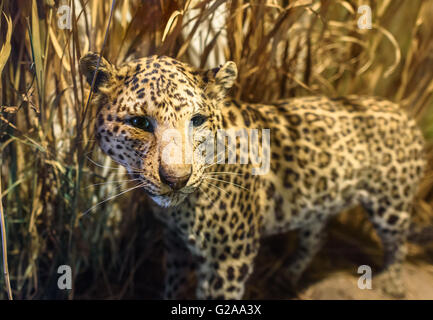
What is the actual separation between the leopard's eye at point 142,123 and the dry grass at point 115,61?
21cm

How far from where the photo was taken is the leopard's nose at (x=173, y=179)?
1173mm

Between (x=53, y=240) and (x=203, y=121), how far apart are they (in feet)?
2.72

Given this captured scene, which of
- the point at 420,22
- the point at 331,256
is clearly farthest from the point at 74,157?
the point at 420,22

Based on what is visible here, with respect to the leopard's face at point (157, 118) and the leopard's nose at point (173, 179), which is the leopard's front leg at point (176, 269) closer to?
the leopard's face at point (157, 118)

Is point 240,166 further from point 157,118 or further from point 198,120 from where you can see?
point 157,118

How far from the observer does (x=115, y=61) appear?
138 cm

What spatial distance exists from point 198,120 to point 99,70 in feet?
1.06

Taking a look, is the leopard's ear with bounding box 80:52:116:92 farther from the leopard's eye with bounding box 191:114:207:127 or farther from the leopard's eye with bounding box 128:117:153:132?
the leopard's eye with bounding box 191:114:207:127

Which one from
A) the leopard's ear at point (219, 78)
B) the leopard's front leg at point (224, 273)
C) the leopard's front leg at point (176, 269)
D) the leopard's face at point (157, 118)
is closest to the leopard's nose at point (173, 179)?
the leopard's face at point (157, 118)

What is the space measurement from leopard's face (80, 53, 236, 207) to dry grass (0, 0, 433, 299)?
114 millimetres

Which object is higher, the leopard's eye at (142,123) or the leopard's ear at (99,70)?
the leopard's ear at (99,70)

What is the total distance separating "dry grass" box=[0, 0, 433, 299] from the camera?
1.39m

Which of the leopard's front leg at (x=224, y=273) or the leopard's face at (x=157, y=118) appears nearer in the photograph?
the leopard's face at (x=157, y=118)

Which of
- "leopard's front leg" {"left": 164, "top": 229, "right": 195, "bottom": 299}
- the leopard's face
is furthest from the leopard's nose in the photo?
"leopard's front leg" {"left": 164, "top": 229, "right": 195, "bottom": 299}
